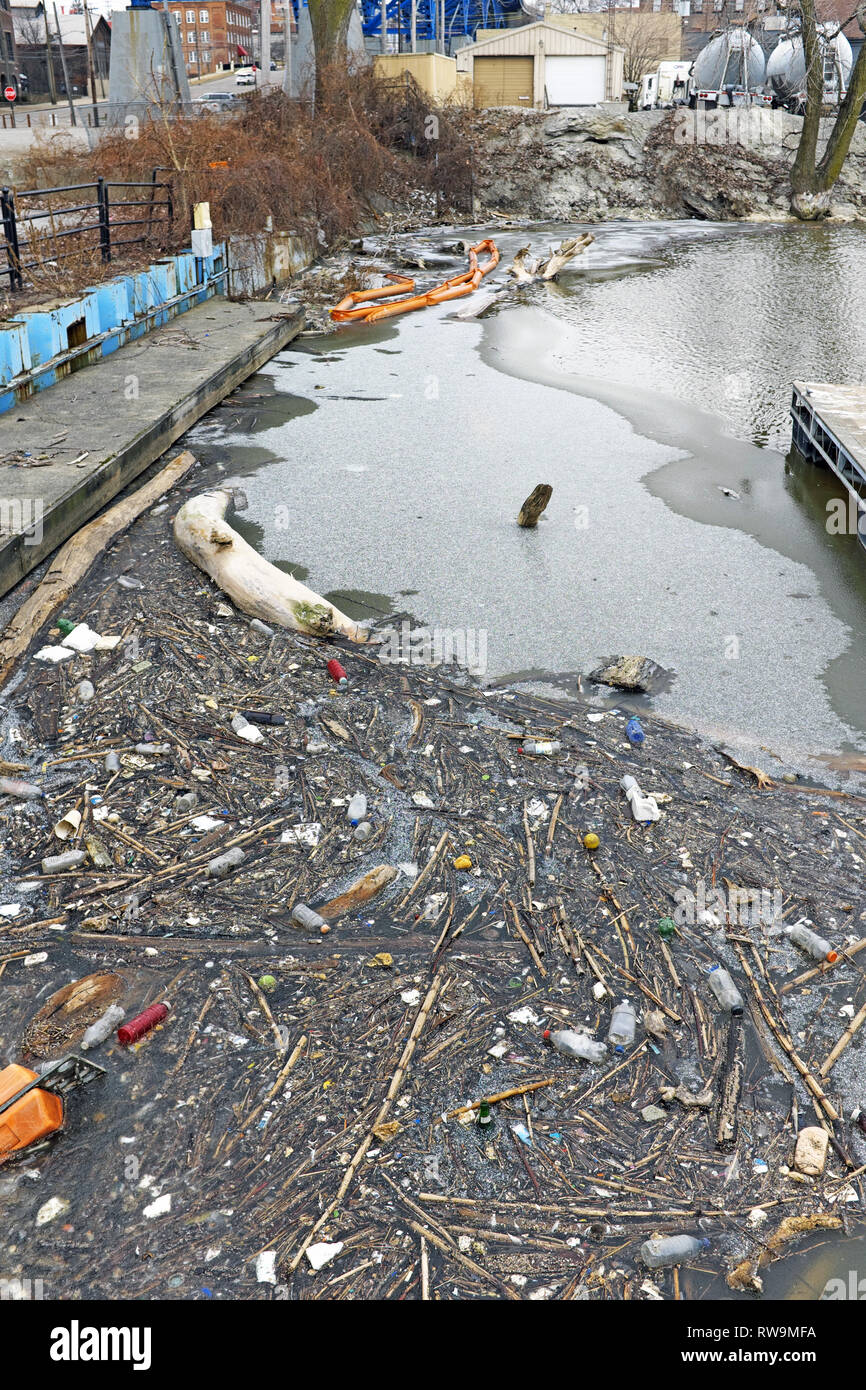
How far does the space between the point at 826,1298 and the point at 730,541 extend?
245 inches

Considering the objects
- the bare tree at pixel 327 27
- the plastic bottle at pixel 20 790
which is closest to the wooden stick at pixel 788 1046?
the plastic bottle at pixel 20 790

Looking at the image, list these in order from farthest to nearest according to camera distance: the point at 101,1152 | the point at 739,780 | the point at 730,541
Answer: the point at 730,541, the point at 739,780, the point at 101,1152

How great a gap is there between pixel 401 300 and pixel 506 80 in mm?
29388

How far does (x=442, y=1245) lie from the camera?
112 inches

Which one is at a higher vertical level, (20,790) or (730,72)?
(730,72)

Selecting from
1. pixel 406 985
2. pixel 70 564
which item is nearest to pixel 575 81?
pixel 70 564

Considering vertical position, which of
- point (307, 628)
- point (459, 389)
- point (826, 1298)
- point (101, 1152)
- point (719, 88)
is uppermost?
point (719, 88)

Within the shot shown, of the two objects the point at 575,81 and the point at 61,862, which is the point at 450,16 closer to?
the point at 575,81

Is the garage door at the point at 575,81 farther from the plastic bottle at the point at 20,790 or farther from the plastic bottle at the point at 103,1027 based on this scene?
the plastic bottle at the point at 103,1027

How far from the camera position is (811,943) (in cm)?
396

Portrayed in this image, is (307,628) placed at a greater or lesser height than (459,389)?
lesser

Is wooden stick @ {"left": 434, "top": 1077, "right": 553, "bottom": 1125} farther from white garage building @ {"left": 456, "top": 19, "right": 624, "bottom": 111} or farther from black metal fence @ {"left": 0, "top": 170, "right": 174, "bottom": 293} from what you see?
white garage building @ {"left": 456, "top": 19, "right": 624, "bottom": 111}
